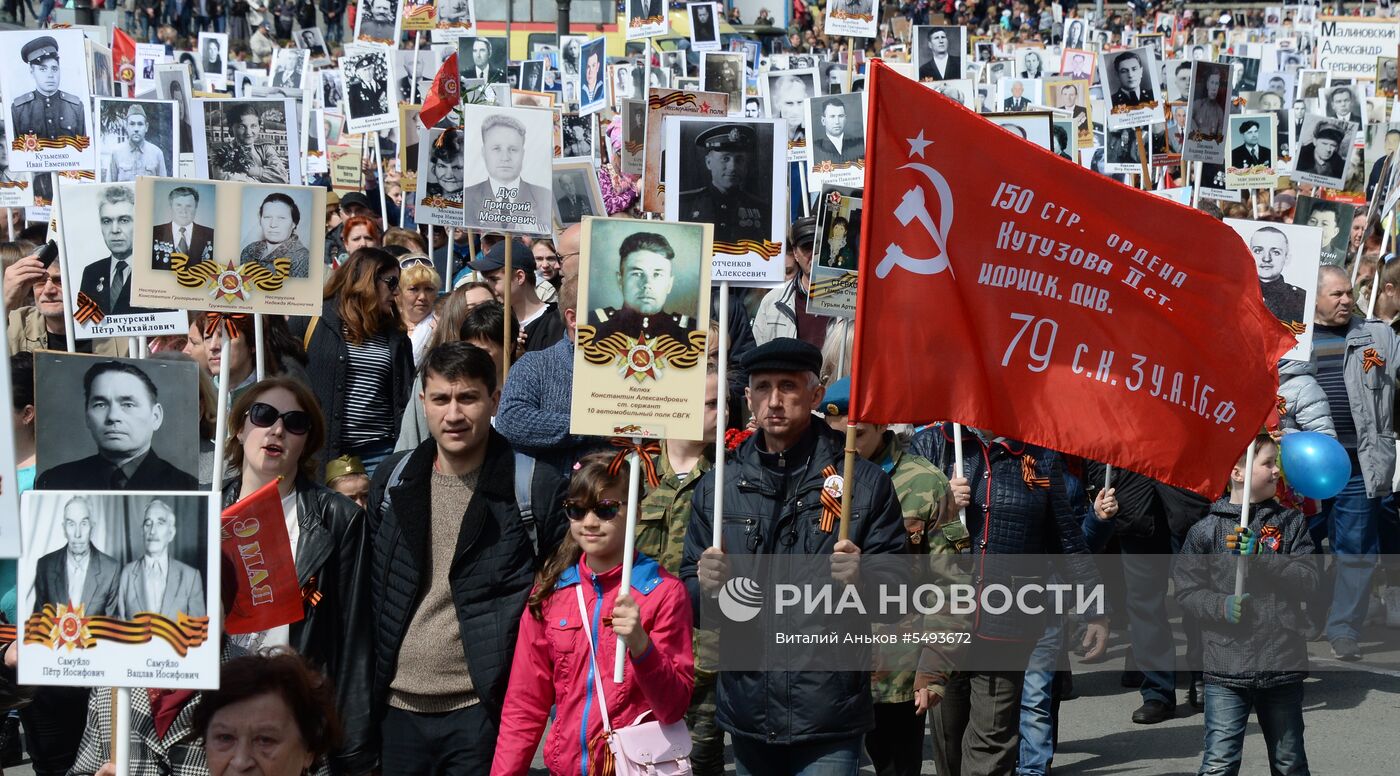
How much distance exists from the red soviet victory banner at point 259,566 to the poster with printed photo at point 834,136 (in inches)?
334

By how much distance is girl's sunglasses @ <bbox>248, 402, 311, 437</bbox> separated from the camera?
15.2 feet

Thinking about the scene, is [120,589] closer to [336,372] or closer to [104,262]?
[104,262]

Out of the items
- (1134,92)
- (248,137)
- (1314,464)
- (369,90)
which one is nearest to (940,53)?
(1134,92)

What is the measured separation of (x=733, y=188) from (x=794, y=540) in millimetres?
1477

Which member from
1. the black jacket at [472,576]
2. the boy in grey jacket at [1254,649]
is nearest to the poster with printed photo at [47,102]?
the black jacket at [472,576]

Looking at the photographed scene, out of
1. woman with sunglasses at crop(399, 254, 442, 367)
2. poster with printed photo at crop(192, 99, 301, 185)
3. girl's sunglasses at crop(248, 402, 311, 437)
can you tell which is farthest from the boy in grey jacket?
poster with printed photo at crop(192, 99, 301, 185)

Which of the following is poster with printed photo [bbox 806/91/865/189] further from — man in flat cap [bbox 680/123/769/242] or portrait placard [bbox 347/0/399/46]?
man in flat cap [bbox 680/123/769/242]

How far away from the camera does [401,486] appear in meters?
4.64

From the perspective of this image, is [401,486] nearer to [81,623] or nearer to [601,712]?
[601,712]

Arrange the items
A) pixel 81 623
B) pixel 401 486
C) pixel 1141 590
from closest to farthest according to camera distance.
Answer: pixel 81 623
pixel 401 486
pixel 1141 590

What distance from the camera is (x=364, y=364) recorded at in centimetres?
720

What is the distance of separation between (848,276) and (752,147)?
2425 mm

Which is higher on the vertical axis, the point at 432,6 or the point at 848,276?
the point at 432,6

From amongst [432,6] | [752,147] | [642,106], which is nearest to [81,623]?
[752,147]
